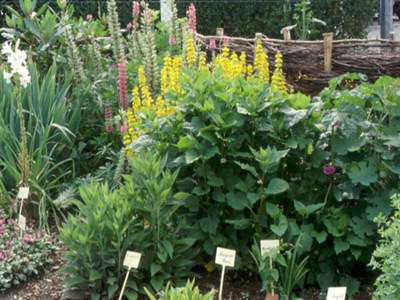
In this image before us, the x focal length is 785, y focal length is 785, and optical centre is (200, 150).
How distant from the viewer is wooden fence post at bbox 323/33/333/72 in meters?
6.14

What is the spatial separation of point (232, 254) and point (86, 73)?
288cm

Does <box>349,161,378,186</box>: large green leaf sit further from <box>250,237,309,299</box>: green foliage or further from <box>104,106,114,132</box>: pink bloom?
<box>104,106,114,132</box>: pink bloom

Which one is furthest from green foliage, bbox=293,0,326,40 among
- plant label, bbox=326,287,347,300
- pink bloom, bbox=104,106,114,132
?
plant label, bbox=326,287,347,300

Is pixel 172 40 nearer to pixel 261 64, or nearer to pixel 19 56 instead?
pixel 261 64

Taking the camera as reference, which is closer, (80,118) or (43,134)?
(43,134)

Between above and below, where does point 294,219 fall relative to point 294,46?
below

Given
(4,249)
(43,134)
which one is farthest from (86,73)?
(4,249)

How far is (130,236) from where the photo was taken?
13.0ft

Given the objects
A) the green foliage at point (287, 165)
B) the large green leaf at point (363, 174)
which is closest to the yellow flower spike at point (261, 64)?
the green foliage at point (287, 165)

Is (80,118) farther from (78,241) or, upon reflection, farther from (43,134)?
(78,241)

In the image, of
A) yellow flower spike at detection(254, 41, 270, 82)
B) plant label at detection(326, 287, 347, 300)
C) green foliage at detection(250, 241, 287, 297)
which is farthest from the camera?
yellow flower spike at detection(254, 41, 270, 82)

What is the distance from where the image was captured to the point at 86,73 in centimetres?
627

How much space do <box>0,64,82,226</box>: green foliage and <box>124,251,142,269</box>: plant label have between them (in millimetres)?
1189

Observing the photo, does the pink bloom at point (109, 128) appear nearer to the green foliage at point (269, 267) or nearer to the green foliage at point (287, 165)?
the green foliage at point (287, 165)
